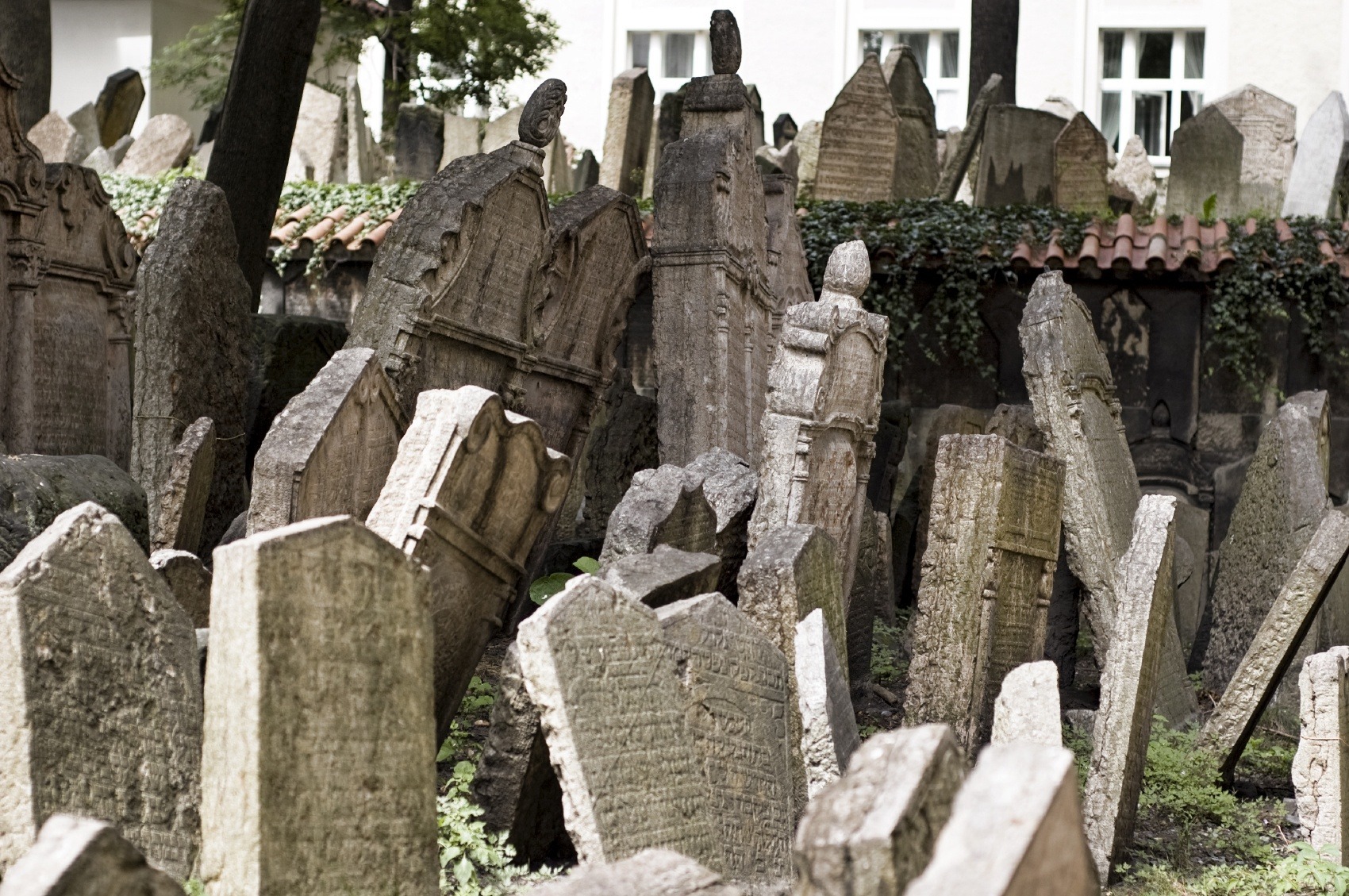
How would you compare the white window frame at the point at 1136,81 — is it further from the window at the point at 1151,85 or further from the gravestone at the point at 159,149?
the gravestone at the point at 159,149

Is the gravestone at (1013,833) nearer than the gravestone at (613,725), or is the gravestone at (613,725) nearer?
the gravestone at (1013,833)

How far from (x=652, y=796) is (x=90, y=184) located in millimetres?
5354

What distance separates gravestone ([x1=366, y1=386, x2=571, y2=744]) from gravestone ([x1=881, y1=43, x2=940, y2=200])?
10818 millimetres

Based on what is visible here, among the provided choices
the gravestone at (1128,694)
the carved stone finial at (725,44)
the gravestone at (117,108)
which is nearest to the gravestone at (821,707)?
the gravestone at (1128,694)

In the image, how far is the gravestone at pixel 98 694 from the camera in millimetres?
3434

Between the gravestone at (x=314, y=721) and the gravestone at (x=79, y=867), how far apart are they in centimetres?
60

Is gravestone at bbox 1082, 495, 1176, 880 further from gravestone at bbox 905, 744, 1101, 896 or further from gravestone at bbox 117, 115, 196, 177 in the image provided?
gravestone at bbox 117, 115, 196, 177

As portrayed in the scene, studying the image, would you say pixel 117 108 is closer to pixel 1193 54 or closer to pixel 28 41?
pixel 28 41

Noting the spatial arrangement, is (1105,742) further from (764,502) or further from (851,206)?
(851,206)

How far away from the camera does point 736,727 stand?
440 centimetres

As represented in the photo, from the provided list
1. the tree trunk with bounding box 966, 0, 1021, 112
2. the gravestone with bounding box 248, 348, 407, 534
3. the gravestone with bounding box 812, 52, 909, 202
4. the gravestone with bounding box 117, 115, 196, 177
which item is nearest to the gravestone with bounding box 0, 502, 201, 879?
the gravestone with bounding box 248, 348, 407, 534

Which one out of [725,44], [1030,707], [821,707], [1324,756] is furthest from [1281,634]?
[725,44]

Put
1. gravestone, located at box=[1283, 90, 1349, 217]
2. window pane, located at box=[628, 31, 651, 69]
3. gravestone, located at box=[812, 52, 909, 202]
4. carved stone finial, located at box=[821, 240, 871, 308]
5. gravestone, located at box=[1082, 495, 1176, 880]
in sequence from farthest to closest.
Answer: window pane, located at box=[628, 31, 651, 69] < gravestone, located at box=[812, 52, 909, 202] < gravestone, located at box=[1283, 90, 1349, 217] < carved stone finial, located at box=[821, 240, 871, 308] < gravestone, located at box=[1082, 495, 1176, 880]

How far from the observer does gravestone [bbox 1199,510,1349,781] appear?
241 inches
